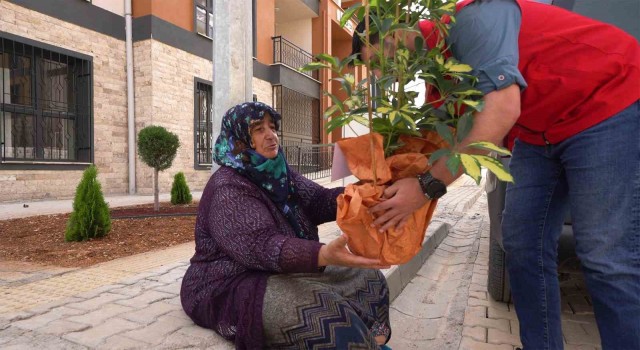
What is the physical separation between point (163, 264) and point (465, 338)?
2.38 m

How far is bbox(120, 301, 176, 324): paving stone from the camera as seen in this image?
2230 millimetres

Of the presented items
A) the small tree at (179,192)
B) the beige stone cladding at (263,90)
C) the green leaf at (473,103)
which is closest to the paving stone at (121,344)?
the green leaf at (473,103)

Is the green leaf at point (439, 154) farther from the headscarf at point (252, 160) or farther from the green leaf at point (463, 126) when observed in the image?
the headscarf at point (252, 160)

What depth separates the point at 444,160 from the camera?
1.35 metres

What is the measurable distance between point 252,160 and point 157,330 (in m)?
0.94

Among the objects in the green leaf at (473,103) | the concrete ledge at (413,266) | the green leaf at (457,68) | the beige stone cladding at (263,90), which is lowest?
the concrete ledge at (413,266)

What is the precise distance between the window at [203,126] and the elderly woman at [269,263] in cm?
1001

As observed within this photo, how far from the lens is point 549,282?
1.91 m

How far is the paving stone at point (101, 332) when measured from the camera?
1951mm

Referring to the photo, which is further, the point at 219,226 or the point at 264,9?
the point at 264,9

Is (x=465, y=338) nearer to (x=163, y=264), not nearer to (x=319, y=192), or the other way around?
(x=319, y=192)

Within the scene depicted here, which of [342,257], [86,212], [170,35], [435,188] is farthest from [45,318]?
[170,35]

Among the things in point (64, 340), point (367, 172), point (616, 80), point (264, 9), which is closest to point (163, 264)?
point (64, 340)

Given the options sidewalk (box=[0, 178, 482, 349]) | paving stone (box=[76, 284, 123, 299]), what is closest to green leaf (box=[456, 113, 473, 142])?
sidewalk (box=[0, 178, 482, 349])
